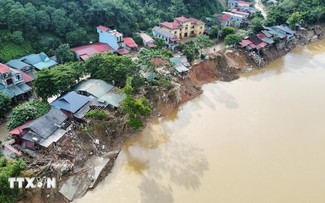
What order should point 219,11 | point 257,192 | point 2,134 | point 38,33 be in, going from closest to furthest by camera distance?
point 257,192 → point 2,134 → point 38,33 → point 219,11

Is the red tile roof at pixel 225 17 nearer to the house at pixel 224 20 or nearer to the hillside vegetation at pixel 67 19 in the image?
the house at pixel 224 20

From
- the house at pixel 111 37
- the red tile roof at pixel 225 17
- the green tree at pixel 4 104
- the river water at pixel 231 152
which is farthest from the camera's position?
the red tile roof at pixel 225 17

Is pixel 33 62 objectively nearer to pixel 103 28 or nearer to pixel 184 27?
pixel 103 28

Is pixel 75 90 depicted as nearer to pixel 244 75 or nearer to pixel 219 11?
pixel 244 75

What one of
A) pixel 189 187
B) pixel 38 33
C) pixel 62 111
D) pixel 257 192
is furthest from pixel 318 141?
pixel 38 33

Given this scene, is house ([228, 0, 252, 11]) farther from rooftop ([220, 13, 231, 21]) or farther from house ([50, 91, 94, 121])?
house ([50, 91, 94, 121])

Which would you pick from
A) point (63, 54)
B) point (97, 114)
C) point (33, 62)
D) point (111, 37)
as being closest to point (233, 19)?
point (111, 37)

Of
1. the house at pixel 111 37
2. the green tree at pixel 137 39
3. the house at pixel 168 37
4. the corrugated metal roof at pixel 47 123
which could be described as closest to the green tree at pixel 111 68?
the corrugated metal roof at pixel 47 123
